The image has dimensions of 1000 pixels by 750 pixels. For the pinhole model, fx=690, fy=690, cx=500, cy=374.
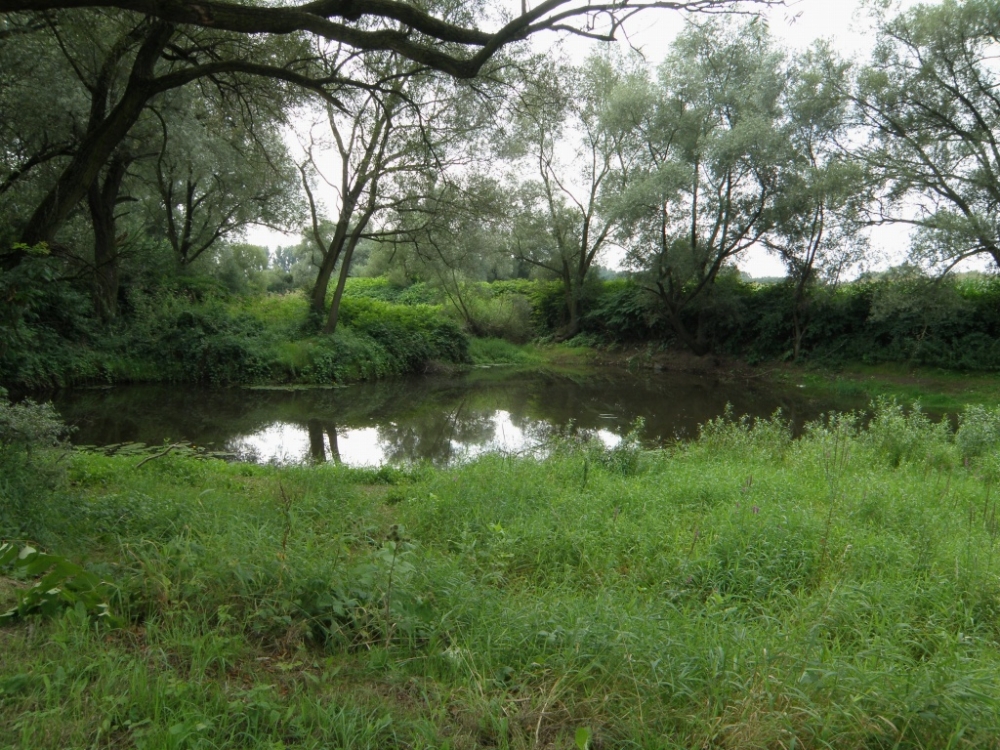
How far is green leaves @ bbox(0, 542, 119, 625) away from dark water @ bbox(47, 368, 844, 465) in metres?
6.06

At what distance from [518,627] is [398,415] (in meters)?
11.4

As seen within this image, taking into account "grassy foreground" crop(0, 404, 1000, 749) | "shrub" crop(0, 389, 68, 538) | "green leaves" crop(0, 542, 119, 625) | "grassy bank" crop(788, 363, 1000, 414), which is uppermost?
"shrub" crop(0, 389, 68, 538)

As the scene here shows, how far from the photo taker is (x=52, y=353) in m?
14.2

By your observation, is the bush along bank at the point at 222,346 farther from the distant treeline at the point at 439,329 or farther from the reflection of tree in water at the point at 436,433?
the reflection of tree in water at the point at 436,433

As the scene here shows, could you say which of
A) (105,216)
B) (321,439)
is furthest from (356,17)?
(105,216)

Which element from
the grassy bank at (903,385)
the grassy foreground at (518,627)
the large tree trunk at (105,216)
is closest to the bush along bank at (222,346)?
the large tree trunk at (105,216)

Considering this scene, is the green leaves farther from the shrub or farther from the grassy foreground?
the shrub

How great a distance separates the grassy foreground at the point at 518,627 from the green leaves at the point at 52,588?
5 centimetres

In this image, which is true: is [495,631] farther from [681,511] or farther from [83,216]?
[83,216]

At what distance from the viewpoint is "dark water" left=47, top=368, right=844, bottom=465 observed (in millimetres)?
10375

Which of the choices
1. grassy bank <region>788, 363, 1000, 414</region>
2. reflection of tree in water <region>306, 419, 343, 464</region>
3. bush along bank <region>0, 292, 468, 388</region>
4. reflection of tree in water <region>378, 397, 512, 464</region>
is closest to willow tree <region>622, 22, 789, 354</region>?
grassy bank <region>788, 363, 1000, 414</region>

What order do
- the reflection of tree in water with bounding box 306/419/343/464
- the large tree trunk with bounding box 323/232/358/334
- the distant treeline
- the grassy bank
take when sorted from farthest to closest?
1. the large tree trunk with bounding box 323/232/358/334
2. the grassy bank
3. the distant treeline
4. the reflection of tree in water with bounding box 306/419/343/464

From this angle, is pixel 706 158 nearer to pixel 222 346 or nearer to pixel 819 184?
pixel 819 184

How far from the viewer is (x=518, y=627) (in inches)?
114
